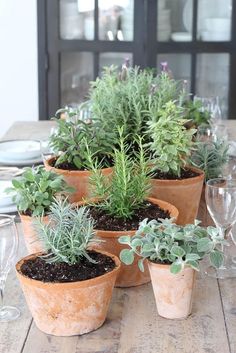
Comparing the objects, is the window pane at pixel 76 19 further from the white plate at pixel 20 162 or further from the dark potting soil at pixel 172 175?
the dark potting soil at pixel 172 175

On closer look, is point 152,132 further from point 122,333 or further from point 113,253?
point 122,333

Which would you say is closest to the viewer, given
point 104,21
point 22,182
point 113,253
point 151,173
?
point 113,253

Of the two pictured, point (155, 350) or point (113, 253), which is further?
point (113, 253)

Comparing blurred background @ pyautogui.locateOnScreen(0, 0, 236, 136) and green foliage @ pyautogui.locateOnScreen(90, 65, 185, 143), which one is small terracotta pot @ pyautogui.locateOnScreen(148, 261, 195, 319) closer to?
green foliage @ pyautogui.locateOnScreen(90, 65, 185, 143)

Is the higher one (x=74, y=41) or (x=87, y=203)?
(x=74, y=41)

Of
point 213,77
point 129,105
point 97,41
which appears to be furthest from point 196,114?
point 213,77

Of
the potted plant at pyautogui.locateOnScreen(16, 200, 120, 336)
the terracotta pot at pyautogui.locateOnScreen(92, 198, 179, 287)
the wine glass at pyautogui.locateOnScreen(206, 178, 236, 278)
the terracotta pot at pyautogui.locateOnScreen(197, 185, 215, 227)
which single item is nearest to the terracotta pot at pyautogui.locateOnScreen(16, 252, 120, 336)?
the potted plant at pyautogui.locateOnScreen(16, 200, 120, 336)

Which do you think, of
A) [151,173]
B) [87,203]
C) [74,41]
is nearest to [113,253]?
[87,203]

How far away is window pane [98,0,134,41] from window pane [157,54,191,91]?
233mm

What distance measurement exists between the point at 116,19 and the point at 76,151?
97.5 inches

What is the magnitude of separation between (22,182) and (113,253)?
0.86 ft

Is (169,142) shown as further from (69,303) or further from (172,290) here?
(69,303)

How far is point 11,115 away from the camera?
421 centimetres

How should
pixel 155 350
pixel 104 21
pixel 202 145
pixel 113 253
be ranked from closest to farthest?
pixel 155 350 → pixel 113 253 → pixel 202 145 → pixel 104 21
